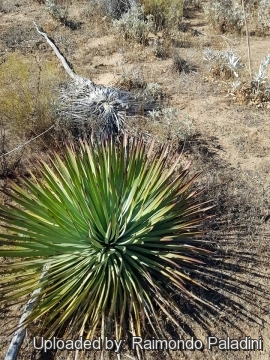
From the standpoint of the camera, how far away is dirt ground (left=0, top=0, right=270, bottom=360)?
324 centimetres

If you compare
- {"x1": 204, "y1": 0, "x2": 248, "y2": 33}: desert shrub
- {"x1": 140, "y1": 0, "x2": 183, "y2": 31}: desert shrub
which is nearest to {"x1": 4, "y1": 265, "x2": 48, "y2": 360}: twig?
{"x1": 140, "y1": 0, "x2": 183, "y2": 31}: desert shrub

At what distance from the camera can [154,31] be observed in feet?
25.3

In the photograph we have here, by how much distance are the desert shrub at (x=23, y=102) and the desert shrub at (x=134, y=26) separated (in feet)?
7.76

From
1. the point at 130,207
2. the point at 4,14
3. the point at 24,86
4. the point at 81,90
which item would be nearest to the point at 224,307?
the point at 130,207

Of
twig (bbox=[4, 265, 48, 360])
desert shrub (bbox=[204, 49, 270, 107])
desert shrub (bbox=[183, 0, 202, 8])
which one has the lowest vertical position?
twig (bbox=[4, 265, 48, 360])

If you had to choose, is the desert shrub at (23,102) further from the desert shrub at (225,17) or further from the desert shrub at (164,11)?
the desert shrub at (225,17)

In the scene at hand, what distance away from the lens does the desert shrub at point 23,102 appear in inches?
203

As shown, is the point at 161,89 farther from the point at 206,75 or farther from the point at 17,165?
the point at 17,165

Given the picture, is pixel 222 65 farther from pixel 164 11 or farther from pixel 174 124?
pixel 164 11

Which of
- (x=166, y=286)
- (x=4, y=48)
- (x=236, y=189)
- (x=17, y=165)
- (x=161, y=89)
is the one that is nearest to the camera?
(x=166, y=286)

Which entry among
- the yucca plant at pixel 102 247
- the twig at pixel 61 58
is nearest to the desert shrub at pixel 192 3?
the twig at pixel 61 58

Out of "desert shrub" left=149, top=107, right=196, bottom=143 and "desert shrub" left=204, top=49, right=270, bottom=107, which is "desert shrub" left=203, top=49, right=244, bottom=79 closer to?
"desert shrub" left=204, top=49, right=270, bottom=107

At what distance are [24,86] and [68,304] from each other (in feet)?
11.6

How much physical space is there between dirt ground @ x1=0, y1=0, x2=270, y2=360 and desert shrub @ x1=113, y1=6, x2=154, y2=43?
17 centimetres
